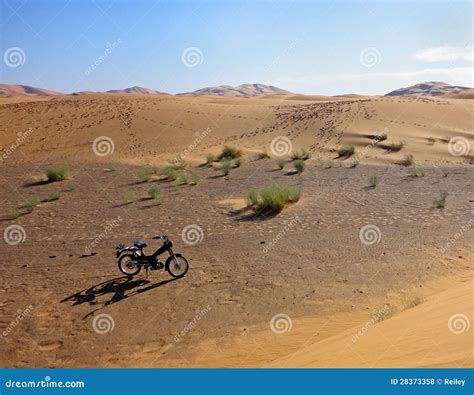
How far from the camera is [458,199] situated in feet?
44.3

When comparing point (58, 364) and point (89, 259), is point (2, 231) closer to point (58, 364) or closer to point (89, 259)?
point (89, 259)

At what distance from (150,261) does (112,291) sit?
0.87 m

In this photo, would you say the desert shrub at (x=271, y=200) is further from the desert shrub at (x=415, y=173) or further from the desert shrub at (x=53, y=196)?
the desert shrub at (x=415, y=173)

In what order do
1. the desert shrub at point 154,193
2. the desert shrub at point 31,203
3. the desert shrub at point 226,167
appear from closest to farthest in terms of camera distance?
the desert shrub at point 31,203, the desert shrub at point 154,193, the desert shrub at point 226,167

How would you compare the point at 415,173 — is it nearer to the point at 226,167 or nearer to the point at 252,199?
the point at 226,167

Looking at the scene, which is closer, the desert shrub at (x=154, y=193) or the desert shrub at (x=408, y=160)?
the desert shrub at (x=154, y=193)

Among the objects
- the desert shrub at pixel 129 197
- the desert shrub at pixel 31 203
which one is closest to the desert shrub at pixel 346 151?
the desert shrub at pixel 129 197

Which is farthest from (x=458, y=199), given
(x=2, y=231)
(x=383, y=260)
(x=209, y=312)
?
(x=2, y=231)

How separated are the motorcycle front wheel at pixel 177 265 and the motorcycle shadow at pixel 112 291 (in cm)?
14

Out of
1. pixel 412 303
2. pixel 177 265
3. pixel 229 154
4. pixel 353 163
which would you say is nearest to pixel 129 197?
pixel 177 265

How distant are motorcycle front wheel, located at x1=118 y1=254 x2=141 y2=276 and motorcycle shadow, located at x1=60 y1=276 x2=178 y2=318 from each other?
11 cm

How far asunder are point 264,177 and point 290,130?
11.8m

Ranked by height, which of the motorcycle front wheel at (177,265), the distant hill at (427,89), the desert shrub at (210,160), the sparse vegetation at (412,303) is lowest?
the sparse vegetation at (412,303)

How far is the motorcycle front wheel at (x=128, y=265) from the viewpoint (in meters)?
8.36
